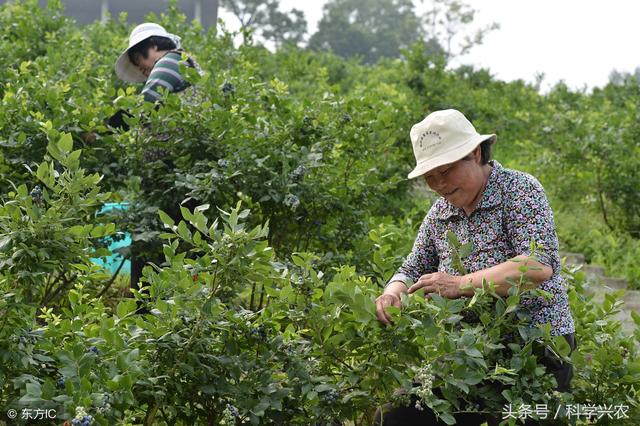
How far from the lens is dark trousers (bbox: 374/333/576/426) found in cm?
307

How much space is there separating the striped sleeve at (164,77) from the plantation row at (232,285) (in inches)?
8.1

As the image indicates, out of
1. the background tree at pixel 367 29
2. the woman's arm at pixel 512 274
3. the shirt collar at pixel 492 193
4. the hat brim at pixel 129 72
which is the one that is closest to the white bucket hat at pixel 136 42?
the hat brim at pixel 129 72

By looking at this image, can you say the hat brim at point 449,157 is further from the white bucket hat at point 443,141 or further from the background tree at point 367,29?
the background tree at point 367,29

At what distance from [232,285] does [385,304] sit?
522 millimetres

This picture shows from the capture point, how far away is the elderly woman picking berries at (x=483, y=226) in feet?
9.62

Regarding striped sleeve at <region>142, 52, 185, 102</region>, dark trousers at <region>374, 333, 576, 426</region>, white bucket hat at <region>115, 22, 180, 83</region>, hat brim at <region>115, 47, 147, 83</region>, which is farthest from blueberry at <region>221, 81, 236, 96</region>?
dark trousers at <region>374, 333, 576, 426</region>

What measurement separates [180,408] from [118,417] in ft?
1.43

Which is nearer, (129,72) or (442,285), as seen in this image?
(442,285)

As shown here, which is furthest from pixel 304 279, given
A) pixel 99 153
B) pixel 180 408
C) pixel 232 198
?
pixel 99 153

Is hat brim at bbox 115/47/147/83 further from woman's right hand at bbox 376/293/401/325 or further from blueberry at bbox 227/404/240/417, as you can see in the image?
blueberry at bbox 227/404/240/417

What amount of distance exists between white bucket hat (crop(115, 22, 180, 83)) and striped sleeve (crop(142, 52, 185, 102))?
277mm

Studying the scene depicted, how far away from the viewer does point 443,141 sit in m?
3.02

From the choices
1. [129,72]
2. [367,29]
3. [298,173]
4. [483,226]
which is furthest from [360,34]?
[483,226]

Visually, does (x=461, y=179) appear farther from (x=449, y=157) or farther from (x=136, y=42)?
(x=136, y=42)
